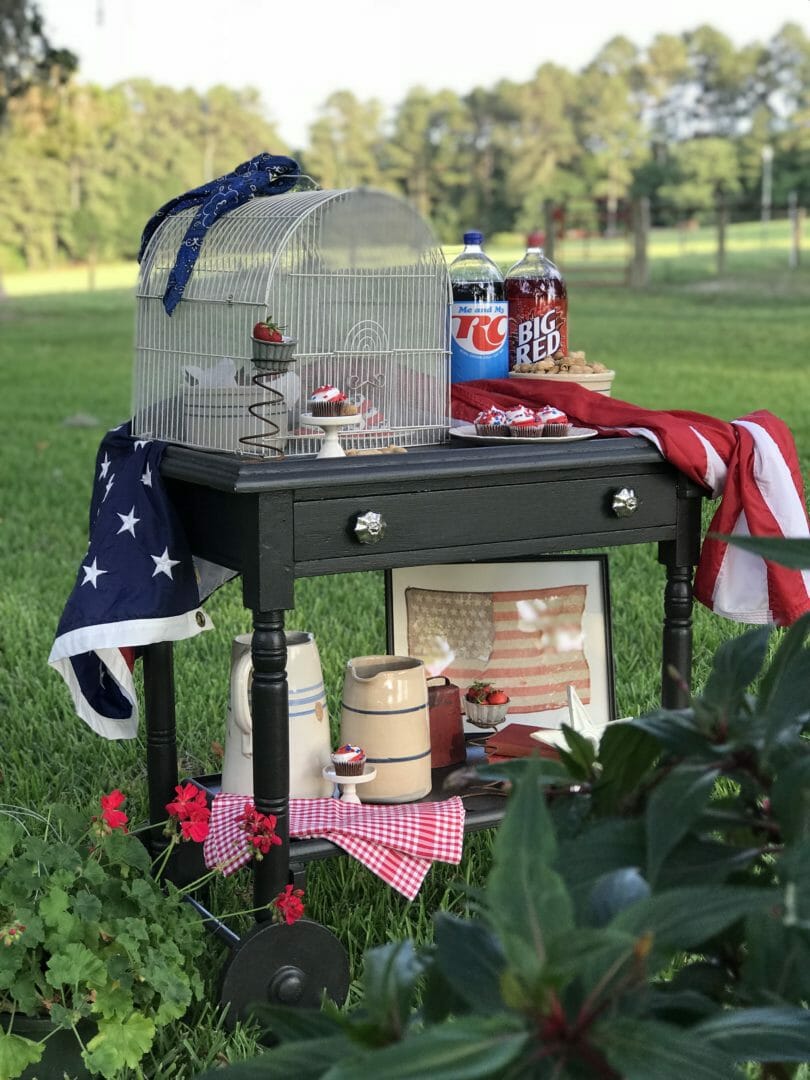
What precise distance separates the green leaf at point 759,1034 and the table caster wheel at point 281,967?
1.81 metres

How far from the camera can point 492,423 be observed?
256 cm

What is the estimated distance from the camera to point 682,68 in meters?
57.9

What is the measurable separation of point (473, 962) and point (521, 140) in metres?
58.9

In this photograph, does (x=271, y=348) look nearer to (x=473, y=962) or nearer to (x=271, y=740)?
(x=271, y=740)

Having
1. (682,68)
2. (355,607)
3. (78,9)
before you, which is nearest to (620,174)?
(682,68)

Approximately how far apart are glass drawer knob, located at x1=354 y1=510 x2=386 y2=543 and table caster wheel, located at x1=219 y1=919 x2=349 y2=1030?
0.69m

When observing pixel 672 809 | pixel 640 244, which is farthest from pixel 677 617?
pixel 640 244

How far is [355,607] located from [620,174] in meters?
50.8

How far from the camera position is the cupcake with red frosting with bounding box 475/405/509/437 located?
255 centimetres

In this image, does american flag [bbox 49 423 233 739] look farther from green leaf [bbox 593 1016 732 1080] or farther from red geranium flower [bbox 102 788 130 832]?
green leaf [bbox 593 1016 732 1080]

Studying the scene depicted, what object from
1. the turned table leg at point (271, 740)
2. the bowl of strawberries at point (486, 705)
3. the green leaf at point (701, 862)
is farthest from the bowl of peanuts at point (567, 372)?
the green leaf at point (701, 862)

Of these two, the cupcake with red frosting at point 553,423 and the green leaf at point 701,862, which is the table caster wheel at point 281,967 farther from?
the green leaf at point 701,862

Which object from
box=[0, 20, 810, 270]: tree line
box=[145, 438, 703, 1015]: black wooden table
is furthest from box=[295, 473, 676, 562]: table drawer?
box=[0, 20, 810, 270]: tree line

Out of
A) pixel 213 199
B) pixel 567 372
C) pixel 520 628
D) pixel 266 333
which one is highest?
pixel 213 199
